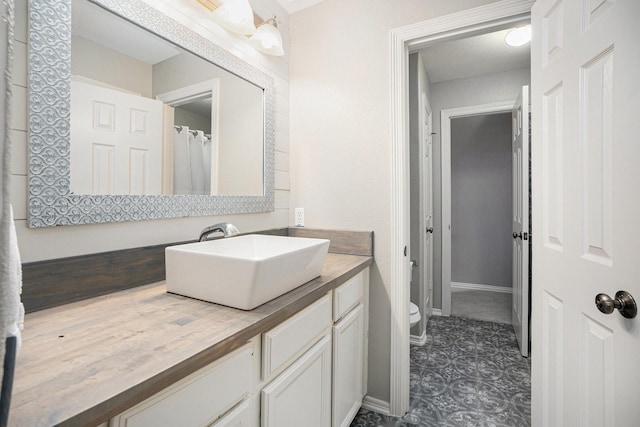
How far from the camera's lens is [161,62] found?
120 cm

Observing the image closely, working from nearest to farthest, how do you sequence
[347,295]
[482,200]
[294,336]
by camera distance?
[294,336] < [347,295] < [482,200]

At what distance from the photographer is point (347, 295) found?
4.58ft

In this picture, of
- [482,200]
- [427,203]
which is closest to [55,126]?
[427,203]

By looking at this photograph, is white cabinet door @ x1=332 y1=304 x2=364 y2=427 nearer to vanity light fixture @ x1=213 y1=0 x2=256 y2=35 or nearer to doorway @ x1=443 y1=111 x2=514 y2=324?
vanity light fixture @ x1=213 y1=0 x2=256 y2=35

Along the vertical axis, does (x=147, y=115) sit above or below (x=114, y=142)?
above

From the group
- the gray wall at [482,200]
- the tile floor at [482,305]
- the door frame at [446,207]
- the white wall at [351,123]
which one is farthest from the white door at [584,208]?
the gray wall at [482,200]

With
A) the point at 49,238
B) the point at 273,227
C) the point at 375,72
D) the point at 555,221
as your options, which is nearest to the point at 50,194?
the point at 49,238

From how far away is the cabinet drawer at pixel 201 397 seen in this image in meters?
0.58

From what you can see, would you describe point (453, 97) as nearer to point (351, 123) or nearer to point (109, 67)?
point (351, 123)

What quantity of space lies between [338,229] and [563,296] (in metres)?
1.04

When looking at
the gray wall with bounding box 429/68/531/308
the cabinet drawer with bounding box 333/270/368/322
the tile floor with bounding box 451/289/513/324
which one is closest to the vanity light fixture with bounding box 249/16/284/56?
the cabinet drawer with bounding box 333/270/368/322

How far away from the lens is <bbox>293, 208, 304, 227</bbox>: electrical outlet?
1.93 m

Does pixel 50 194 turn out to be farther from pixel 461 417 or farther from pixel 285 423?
pixel 461 417

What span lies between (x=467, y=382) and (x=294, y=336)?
1.53m
